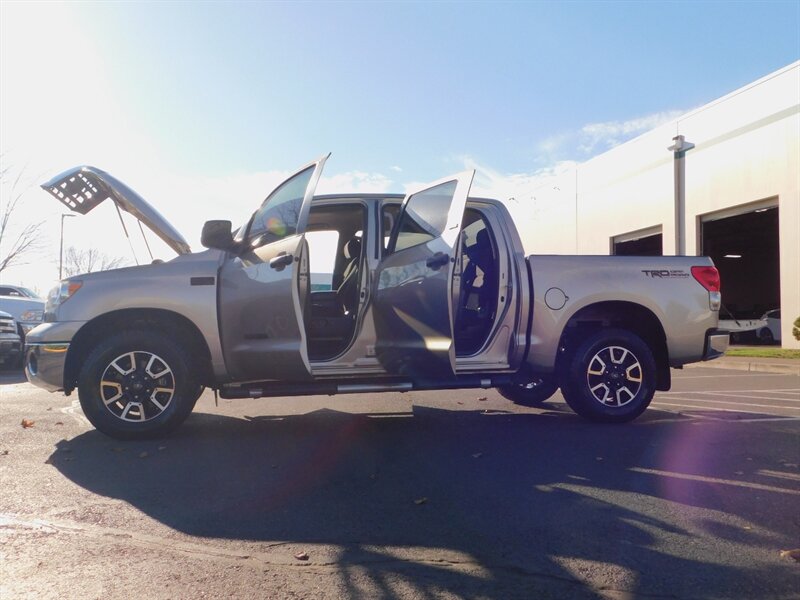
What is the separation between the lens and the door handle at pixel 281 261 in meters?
5.39

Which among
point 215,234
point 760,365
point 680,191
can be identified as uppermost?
point 680,191

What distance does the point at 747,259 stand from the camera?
3553 cm

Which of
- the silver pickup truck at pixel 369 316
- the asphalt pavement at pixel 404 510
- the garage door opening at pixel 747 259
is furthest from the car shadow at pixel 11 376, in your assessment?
the garage door opening at pixel 747 259

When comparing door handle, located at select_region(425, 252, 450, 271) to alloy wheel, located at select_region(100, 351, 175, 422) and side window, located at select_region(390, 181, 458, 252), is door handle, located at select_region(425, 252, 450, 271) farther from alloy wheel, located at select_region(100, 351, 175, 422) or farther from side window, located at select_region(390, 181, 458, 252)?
alloy wheel, located at select_region(100, 351, 175, 422)

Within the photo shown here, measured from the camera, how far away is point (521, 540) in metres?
3.42

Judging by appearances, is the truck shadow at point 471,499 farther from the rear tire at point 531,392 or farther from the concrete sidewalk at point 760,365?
the concrete sidewalk at point 760,365

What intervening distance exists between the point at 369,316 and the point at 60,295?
8.13 feet

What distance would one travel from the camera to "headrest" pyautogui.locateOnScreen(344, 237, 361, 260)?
7.02m

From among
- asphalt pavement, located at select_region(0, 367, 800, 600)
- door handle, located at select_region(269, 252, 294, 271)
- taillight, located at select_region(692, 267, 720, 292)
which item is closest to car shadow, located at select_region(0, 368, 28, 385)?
asphalt pavement, located at select_region(0, 367, 800, 600)

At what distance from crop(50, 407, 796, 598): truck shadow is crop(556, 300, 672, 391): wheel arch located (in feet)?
2.20

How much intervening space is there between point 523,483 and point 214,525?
1867 millimetres

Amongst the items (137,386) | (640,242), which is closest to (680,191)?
(640,242)

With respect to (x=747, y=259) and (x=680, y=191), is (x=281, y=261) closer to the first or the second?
(x=680, y=191)

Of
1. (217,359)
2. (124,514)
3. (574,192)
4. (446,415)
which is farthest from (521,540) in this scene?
(574,192)
